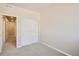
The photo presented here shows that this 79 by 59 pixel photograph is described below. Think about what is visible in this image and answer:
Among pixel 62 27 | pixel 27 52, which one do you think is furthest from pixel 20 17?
pixel 62 27

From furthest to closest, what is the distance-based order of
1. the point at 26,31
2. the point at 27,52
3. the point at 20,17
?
the point at 26,31, the point at 20,17, the point at 27,52

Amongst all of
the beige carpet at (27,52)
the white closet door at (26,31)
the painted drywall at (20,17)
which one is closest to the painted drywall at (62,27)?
the beige carpet at (27,52)

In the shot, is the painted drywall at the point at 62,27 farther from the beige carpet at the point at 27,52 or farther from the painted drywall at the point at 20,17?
the painted drywall at the point at 20,17

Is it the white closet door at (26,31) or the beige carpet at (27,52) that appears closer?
the beige carpet at (27,52)

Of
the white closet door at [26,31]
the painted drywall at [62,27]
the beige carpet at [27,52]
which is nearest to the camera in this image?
the painted drywall at [62,27]

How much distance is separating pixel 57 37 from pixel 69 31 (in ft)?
2.69

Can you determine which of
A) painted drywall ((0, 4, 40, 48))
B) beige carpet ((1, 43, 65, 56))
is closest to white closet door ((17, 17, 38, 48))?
painted drywall ((0, 4, 40, 48))

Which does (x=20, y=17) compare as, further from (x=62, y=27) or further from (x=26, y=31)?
(x=62, y=27)

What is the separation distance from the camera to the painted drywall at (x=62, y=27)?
10.1ft

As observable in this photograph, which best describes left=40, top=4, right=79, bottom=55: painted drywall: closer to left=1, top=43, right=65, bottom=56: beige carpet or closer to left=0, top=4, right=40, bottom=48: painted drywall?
left=1, top=43, right=65, bottom=56: beige carpet

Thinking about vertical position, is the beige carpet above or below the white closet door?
below

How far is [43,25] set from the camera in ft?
17.1

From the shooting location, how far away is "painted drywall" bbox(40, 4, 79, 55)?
10.1 ft

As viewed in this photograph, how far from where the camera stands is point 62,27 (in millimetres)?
3707
